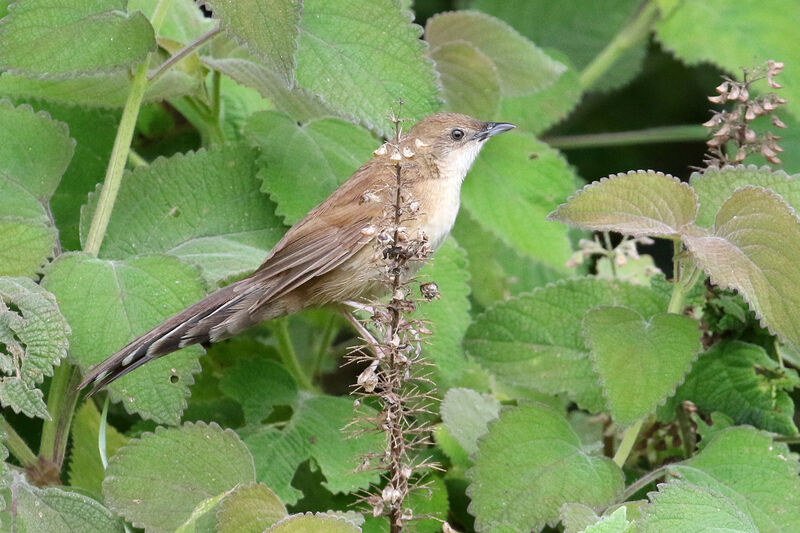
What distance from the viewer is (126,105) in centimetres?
239

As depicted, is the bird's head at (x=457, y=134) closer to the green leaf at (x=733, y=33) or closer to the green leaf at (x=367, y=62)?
the green leaf at (x=367, y=62)

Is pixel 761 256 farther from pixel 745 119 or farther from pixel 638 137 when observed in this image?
pixel 638 137

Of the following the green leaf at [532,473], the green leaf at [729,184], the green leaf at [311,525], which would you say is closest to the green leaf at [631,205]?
the green leaf at [729,184]

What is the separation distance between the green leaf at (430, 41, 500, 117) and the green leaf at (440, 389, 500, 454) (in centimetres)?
89

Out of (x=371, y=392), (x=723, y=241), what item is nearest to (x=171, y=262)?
(x=371, y=392)

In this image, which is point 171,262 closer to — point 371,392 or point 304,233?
point 304,233

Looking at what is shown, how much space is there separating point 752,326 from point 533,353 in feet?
1.73

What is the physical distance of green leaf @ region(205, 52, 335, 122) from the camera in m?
2.58

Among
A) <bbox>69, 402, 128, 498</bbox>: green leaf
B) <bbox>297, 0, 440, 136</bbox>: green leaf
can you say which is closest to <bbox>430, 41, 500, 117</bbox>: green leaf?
<bbox>297, 0, 440, 136</bbox>: green leaf

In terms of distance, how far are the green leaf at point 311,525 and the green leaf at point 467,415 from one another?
0.57 m

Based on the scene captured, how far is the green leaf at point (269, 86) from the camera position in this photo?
2.58 metres

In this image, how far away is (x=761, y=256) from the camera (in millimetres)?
2129

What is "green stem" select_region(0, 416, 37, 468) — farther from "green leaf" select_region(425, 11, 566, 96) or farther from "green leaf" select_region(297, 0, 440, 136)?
"green leaf" select_region(425, 11, 566, 96)

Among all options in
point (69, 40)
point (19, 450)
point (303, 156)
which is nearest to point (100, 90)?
point (69, 40)
